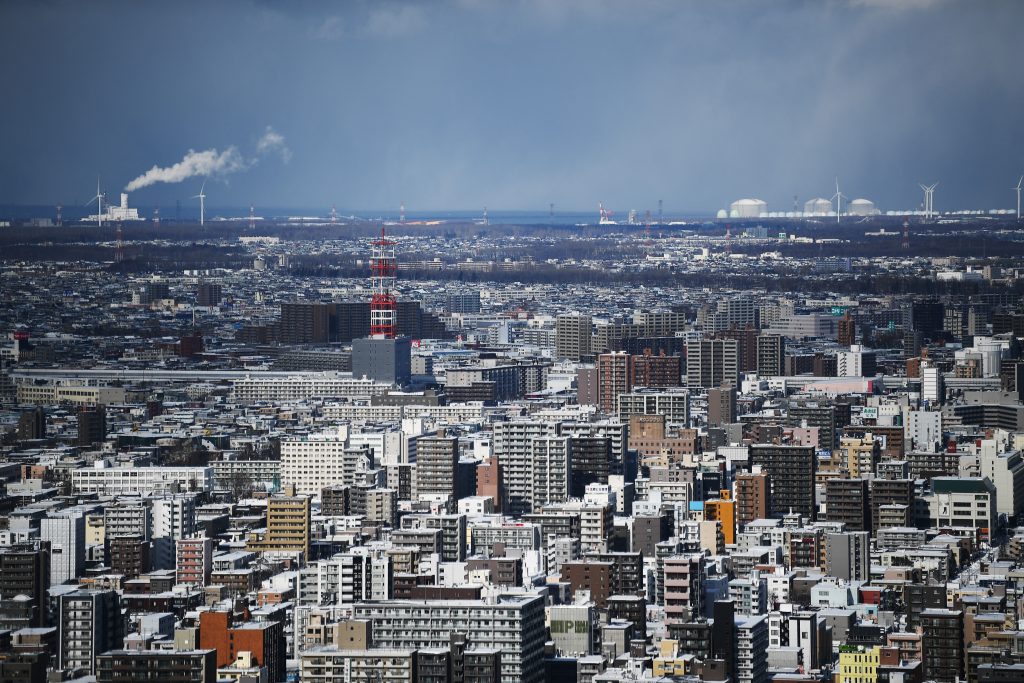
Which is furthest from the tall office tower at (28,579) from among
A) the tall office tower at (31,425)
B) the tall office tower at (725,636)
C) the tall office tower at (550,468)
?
the tall office tower at (31,425)

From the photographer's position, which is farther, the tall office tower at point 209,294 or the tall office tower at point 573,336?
the tall office tower at point 209,294

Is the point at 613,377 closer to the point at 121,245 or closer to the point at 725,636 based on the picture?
the point at 121,245

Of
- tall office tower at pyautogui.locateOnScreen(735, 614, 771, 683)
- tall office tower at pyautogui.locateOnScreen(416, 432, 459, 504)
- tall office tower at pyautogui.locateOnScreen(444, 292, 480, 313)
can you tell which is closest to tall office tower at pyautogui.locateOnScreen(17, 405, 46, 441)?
tall office tower at pyautogui.locateOnScreen(416, 432, 459, 504)

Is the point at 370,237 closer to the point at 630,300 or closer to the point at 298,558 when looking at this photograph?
the point at 630,300

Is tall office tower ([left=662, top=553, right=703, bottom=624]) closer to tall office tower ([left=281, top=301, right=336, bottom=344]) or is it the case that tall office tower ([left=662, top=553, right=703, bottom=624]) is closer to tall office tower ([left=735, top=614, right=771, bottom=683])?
tall office tower ([left=735, top=614, right=771, bottom=683])

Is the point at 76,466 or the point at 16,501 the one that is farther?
the point at 76,466

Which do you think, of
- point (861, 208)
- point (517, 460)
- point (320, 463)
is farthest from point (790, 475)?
point (861, 208)

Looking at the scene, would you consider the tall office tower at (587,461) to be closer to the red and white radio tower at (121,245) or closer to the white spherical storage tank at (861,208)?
the red and white radio tower at (121,245)

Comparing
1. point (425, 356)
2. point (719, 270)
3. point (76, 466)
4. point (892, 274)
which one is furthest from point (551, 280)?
point (76, 466)
